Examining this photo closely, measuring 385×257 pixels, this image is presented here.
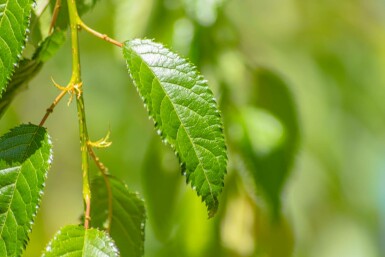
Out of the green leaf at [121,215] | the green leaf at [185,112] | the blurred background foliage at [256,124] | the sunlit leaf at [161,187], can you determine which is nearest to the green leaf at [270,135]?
the blurred background foliage at [256,124]

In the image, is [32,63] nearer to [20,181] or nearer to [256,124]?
[20,181]

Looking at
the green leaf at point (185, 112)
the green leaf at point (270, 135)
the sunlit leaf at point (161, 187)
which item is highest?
the green leaf at point (270, 135)

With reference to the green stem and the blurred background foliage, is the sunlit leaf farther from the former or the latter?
the green stem

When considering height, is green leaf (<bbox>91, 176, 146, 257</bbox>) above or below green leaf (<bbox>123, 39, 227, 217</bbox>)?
below

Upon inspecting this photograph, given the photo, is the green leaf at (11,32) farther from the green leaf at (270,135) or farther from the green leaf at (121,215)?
the green leaf at (270,135)

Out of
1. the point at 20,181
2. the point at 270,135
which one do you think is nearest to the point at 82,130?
the point at 20,181

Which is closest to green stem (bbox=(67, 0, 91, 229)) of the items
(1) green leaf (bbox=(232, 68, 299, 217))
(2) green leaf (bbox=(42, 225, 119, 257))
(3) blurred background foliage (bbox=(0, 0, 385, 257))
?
(2) green leaf (bbox=(42, 225, 119, 257))
